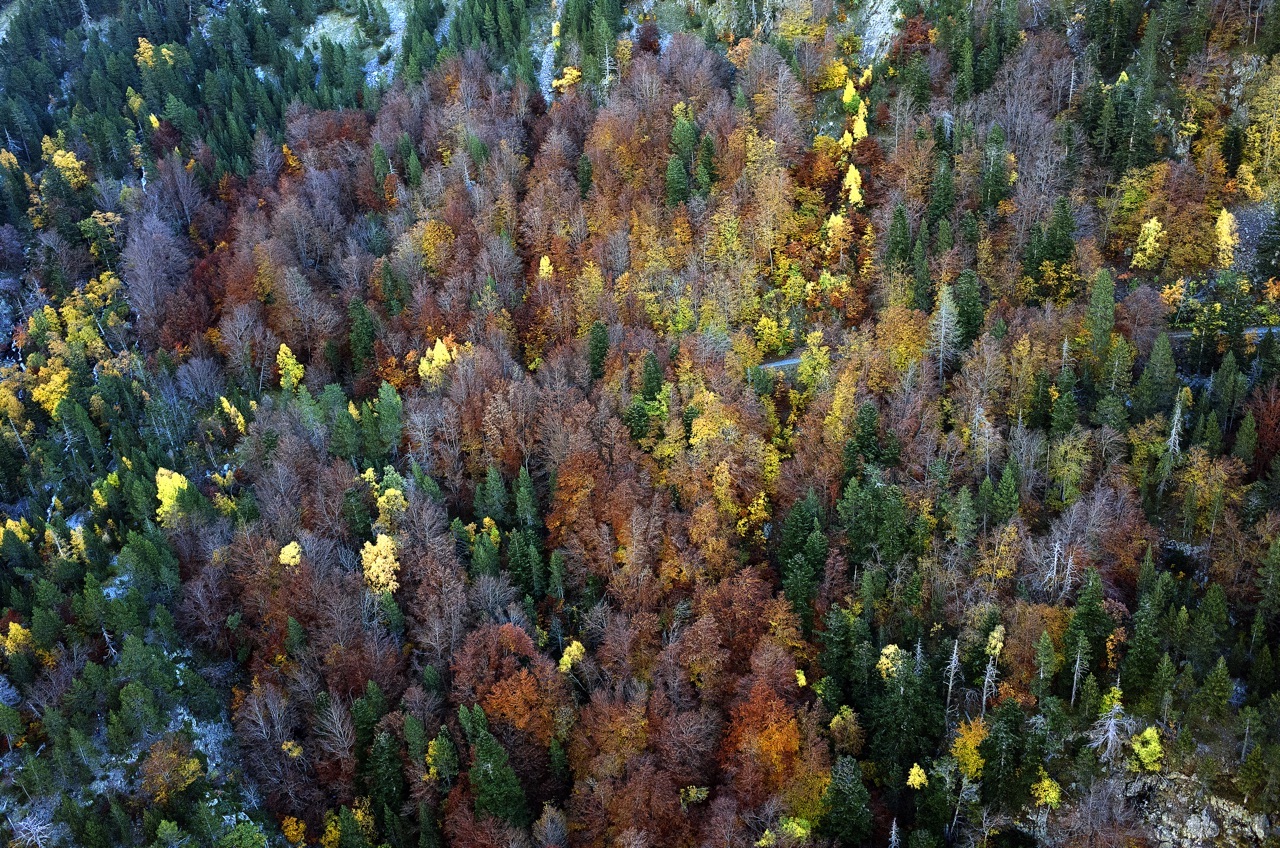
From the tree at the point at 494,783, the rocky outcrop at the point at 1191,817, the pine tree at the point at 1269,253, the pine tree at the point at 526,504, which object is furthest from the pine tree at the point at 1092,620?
the pine tree at the point at 526,504

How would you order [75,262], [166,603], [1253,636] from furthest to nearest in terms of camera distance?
[75,262]
[166,603]
[1253,636]

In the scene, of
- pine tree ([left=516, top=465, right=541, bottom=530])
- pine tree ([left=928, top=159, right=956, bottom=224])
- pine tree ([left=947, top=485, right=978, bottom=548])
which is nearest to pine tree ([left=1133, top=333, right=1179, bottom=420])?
pine tree ([left=947, top=485, right=978, bottom=548])

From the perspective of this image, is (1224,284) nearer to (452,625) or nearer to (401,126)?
(452,625)

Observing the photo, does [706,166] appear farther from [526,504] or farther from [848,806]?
[848,806]

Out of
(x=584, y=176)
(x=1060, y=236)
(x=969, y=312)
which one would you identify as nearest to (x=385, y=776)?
(x=969, y=312)

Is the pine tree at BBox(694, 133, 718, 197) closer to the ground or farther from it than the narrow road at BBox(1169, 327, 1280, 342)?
farther from it

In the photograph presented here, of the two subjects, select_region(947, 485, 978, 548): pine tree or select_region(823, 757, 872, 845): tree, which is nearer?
select_region(823, 757, 872, 845): tree

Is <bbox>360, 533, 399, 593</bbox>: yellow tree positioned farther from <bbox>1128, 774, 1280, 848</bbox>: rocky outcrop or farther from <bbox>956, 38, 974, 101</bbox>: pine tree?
<bbox>956, 38, 974, 101</bbox>: pine tree

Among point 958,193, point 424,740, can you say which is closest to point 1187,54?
point 958,193

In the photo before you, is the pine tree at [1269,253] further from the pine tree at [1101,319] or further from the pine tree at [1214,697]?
the pine tree at [1214,697]
